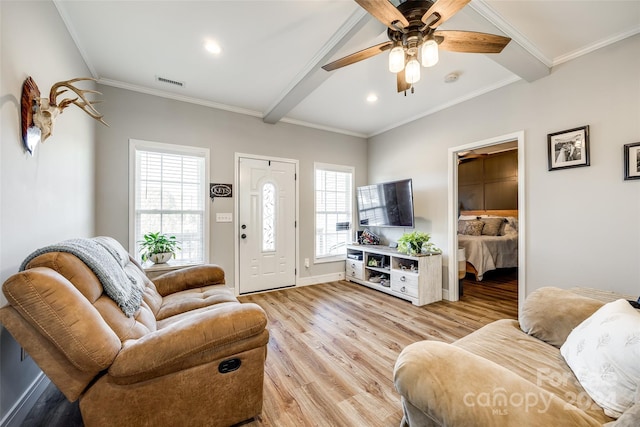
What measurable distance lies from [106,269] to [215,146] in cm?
249

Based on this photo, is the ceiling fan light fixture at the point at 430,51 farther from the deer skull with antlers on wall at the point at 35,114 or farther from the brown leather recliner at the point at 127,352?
the deer skull with antlers on wall at the point at 35,114

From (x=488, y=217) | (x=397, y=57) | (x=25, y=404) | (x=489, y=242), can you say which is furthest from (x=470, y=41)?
(x=488, y=217)

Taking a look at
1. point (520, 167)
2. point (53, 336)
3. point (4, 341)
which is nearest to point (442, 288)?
point (520, 167)

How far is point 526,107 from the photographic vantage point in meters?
2.79

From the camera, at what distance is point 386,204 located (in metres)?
4.06

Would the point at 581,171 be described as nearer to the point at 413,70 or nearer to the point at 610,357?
the point at 413,70

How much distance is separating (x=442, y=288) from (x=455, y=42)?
302cm

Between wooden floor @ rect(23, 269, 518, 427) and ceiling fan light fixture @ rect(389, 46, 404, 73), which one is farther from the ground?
ceiling fan light fixture @ rect(389, 46, 404, 73)

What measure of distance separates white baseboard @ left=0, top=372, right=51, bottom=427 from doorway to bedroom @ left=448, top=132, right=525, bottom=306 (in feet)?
13.2

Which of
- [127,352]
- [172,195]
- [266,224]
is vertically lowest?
[127,352]

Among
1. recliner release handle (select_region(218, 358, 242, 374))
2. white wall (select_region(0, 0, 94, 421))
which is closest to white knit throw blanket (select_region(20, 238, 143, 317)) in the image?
white wall (select_region(0, 0, 94, 421))

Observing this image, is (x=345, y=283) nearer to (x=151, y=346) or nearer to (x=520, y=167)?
(x=520, y=167)

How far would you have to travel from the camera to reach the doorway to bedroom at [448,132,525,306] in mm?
3451

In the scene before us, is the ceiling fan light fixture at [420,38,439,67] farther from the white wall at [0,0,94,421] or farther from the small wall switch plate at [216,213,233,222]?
the small wall switch plate at [216,213,233,222]
